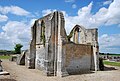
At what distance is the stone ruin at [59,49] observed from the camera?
817 inches

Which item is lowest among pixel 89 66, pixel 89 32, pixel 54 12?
pixel 89 66

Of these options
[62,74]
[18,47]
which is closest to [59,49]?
[62,74]

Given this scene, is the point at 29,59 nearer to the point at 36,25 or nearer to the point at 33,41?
the point at 33,41

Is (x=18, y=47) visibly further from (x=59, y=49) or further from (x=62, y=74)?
(x=62, y=74)

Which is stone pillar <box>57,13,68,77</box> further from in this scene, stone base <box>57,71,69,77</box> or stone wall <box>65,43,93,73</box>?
stone wall <box>65,43,93,73</box>

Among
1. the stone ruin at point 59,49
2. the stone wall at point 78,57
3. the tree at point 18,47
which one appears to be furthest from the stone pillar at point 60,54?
the tree at point 18,47

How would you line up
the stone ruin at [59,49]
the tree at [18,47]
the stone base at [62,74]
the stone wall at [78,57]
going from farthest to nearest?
1. the tree at [18,47]
2. the stone wall at [78,57]
3. the stone ruin at [59,49]
4. the stone base at [62,74]

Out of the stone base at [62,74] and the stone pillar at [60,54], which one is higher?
the stone pillar at [60,54]

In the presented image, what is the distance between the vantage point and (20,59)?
101 feet

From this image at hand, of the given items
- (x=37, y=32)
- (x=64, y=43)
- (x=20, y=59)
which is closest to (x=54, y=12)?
(x=64, y=43)

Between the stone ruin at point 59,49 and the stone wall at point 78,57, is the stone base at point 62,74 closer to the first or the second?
the stone ruin at point 59,49

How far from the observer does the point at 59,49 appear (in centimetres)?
2081

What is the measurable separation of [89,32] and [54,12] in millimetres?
7092

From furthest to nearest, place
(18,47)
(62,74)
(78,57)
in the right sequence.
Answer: (18,47) → (78,57) → (62,74)
